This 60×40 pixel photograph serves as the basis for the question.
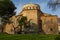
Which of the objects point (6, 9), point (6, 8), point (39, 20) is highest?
point (6, 8)

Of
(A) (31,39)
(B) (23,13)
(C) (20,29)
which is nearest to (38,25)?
(B) (23,13)

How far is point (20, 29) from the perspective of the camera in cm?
5734

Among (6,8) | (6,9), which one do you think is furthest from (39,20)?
(6,9)

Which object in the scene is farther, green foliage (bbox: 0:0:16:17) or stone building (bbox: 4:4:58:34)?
stone building (bbox: 4:4:58:34)

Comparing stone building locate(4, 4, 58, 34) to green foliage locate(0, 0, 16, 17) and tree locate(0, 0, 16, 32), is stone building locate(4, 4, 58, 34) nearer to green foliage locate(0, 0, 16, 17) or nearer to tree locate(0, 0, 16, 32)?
tree locate(0, 0, 16, 32)

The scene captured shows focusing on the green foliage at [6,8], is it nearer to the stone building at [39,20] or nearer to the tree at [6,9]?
the tree at [6,9]

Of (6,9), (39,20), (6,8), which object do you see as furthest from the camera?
(39,20)

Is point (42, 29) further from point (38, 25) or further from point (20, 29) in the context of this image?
point (20, 29)

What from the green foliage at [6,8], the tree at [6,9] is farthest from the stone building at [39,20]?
the green foliage at [6,8]

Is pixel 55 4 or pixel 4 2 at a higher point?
pixel 4 2

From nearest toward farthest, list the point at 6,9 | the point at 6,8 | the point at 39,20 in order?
the point at 6,9 < the point at 6,8 < the point at 39,20

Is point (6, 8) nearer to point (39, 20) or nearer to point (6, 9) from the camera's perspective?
point (6, 9)

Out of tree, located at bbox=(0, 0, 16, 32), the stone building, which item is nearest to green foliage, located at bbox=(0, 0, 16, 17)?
tree, located at bbox=(0, 0, 16, 32)

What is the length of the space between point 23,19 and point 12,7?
294 inches
